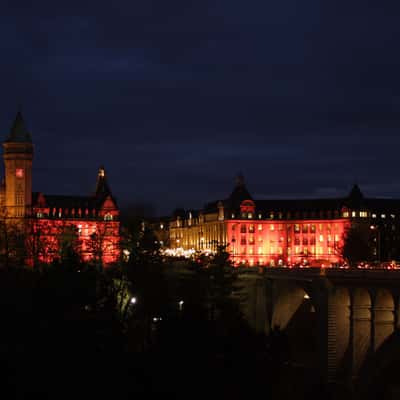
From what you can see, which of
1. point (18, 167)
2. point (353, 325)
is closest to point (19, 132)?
point (18, 167)

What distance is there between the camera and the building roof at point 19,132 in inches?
7702

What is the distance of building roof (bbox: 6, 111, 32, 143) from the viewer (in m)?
196

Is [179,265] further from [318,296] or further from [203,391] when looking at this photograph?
[203,391]

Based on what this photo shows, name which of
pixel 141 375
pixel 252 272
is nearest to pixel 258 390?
pixel 141 375

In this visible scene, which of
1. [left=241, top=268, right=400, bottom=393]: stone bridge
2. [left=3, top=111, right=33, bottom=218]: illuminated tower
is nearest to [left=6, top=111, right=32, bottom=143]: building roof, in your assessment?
[left=3, top=111, right=33, bottom=218]: illuminated tower

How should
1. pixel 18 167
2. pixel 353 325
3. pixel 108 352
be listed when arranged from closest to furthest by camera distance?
1. pixel 108 352
2. pixel 353 325
3. pixel 18 167

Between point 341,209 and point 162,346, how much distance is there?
6029 inches

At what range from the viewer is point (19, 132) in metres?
197

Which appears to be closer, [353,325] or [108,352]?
[108,352]

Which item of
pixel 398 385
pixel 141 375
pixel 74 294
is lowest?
pixel 398 385

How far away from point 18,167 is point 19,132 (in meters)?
7.61

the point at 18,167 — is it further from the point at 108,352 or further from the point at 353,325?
the point at 108,352

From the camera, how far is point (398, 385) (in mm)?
65125

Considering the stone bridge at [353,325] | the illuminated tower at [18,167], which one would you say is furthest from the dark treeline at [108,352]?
the illuminated tower at [18,167]
